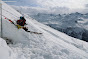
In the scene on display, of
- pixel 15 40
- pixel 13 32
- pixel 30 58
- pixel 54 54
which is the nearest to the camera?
pixel 30 58

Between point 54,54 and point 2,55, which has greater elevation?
point 2,55

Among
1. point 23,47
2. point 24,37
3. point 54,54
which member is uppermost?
point 24,37

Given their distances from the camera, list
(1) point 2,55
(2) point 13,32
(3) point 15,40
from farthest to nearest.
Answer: (2) point 13,32 < (3) point 15,40 < (1) point 2,55

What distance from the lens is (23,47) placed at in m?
9.29

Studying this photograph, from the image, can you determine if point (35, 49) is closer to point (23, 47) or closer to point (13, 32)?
point (23, 47)

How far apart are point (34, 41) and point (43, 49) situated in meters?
1.85

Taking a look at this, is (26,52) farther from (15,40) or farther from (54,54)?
(54,54)

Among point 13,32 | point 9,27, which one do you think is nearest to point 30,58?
point 13,32

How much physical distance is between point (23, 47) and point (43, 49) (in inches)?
89.8

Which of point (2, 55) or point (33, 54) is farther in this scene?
point (33, 54)

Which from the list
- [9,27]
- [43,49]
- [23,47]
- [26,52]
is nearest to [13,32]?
[9,27]

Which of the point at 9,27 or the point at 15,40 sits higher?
the point at 9,27

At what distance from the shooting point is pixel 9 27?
36.2 ft

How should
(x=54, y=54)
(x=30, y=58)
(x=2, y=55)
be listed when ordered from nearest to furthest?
(x=2, y=55) < (x=30, y=58) < (x=54, y=54)
